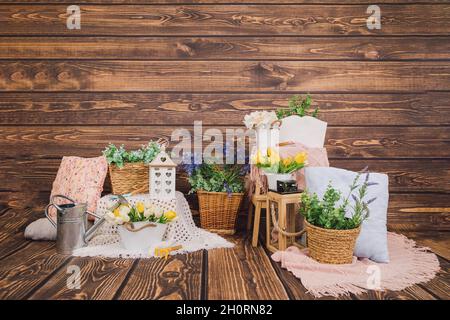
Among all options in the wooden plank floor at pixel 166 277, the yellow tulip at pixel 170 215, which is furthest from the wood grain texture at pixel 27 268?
the yellow tulip at pixel 170 215

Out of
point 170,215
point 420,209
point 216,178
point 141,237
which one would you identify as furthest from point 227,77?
point 420,209

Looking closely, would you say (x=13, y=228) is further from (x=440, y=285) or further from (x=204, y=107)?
(x=440, y=285)

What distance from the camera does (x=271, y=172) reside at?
1.93 m

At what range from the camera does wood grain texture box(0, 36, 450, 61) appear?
8.25ft

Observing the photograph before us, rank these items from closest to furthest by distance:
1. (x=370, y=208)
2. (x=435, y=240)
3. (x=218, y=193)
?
(x=370, y=208) < (x=218, y=193) < (x=435, y=240)

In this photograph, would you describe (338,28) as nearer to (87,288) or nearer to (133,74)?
(133,74)

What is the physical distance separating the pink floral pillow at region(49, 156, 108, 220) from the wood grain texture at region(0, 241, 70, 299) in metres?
Result: 0.30

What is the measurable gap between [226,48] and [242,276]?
1574 millimetres

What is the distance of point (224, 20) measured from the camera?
253 centimetres

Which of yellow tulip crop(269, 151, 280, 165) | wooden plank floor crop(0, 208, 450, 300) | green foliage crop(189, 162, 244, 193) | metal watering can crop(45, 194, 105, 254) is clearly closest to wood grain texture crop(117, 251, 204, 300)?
wooden plank floor crop(0, 208, 450, 300)

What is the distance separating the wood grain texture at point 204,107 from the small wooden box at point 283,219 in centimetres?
79

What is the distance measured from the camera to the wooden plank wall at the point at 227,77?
2.51 m
